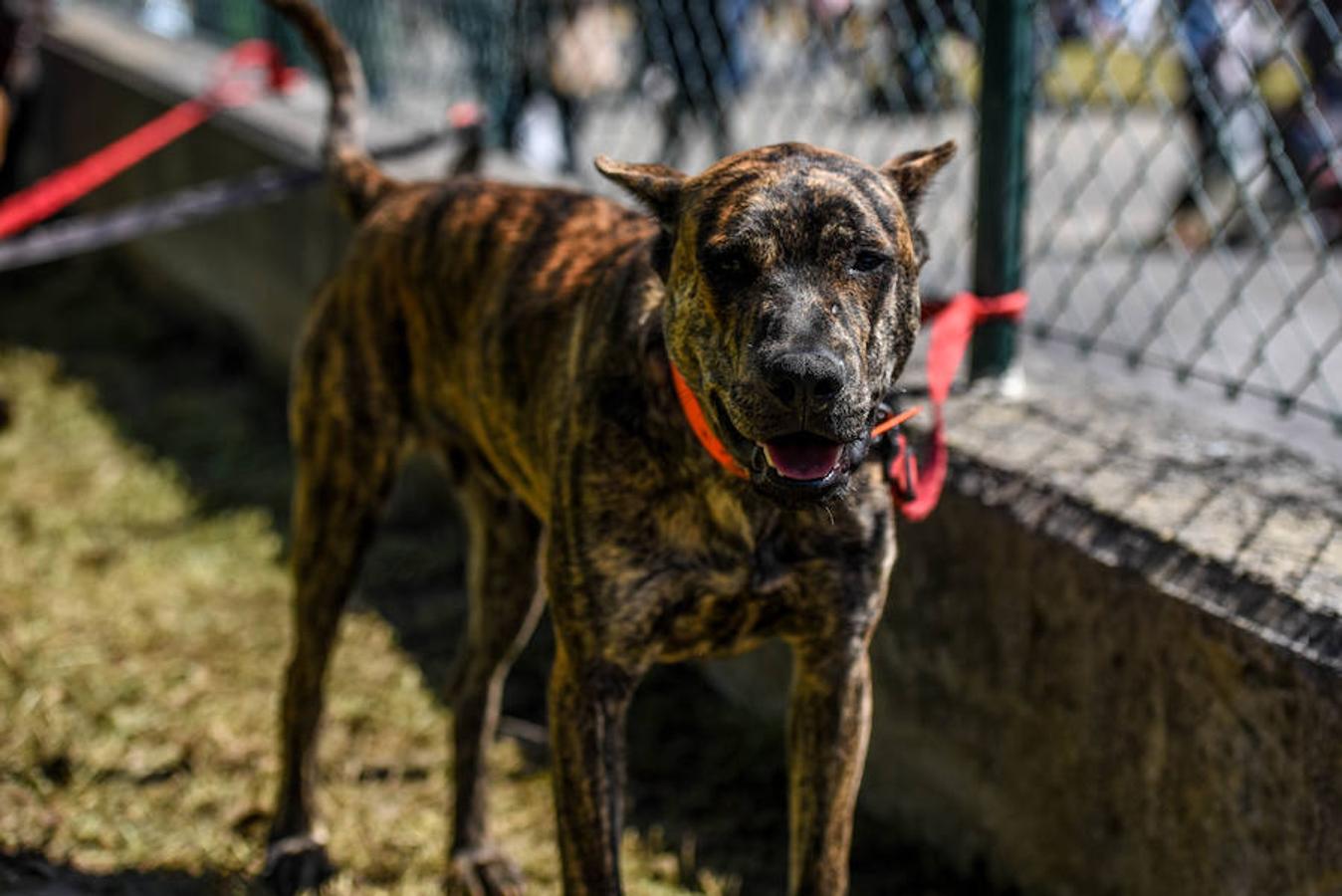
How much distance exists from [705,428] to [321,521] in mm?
A: 1233

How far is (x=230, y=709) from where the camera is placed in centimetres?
395

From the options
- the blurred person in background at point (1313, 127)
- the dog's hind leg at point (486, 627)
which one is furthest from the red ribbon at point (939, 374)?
the blurred person in background at point (1313, 127)

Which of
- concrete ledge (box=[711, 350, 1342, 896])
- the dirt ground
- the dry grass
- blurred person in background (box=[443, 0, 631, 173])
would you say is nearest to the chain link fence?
blurred person in background (box=[443, 0, 631, 173])

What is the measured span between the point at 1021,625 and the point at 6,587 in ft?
9.75

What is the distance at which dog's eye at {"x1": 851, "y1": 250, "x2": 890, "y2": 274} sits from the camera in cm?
227

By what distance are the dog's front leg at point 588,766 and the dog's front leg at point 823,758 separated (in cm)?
30

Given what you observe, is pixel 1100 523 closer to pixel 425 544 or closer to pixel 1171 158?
pixel 425 544

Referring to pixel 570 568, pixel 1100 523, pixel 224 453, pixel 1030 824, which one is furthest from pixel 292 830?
pixel 224 453

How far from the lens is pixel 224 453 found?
5.59 meters

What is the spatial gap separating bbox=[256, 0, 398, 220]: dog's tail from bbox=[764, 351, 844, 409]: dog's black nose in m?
1.73

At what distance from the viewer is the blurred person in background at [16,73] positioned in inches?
271

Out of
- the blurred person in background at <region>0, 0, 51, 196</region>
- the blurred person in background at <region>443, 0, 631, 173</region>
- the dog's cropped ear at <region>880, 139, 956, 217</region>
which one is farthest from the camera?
the blurred person in background at <region>0, 0, 51, 196</region>

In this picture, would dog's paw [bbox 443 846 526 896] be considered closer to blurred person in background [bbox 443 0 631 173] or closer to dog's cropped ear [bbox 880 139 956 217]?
dog's cropped ear [bbox 880 139 956 217]

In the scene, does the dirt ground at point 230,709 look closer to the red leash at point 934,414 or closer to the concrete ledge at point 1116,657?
the concrete ledge at point 1116,657
